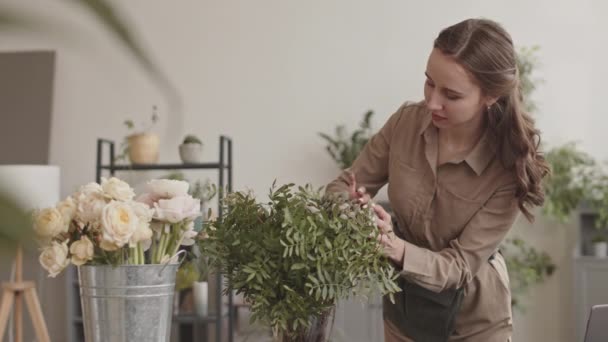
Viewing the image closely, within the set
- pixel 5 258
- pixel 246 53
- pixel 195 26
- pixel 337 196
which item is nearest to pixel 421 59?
pixel 246 53

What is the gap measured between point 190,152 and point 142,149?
0.35 m

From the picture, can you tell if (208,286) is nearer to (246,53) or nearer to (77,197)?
(246,53)

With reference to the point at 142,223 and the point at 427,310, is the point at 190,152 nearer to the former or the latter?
the point at 427,310

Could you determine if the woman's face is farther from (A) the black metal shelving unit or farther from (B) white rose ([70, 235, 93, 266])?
(A) the black metal shelving unit

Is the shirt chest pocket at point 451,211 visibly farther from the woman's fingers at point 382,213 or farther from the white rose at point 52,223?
the white rose at point 52,223

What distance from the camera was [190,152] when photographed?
508 centimetres

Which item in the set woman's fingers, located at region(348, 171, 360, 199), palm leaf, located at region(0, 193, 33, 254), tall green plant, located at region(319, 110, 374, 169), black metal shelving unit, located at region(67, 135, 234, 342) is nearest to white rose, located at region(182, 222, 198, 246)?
woman's fingers, located at region(348, 171, 360, 199)

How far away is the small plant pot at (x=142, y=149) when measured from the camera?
16.9 ft

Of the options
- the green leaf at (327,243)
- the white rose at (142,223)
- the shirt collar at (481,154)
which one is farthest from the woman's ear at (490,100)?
the white rose at (142,223)

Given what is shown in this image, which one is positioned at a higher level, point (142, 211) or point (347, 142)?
point (347, 142)

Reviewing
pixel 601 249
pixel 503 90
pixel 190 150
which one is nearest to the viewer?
pixel 503 90

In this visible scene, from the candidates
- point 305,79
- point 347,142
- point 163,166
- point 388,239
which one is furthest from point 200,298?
point 388,239

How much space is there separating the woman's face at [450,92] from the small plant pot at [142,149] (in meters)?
3.55

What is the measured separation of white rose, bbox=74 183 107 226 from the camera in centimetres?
145
